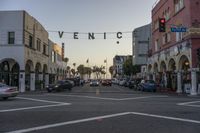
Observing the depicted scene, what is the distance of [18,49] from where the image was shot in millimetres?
45062

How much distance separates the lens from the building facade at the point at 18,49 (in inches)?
1768

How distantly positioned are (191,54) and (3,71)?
24.4m

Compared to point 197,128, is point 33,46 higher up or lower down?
higher up

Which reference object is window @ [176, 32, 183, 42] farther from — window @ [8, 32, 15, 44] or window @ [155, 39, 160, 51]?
window @ [8, 32, 15, 44]

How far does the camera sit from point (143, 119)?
47.0ft

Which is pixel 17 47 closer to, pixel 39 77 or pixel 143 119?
pixel 39 77

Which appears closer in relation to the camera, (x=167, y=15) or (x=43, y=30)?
(x=167, y=15)

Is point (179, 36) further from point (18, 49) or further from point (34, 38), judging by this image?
point (34, 38)

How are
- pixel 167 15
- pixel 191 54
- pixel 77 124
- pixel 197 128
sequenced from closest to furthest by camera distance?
1. pixel 197 128
2. pixel 77 124
3. pixel 191 54
4. pixel 167 15

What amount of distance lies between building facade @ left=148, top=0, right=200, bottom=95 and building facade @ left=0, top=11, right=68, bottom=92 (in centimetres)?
1891

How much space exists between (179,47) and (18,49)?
67.4 ft

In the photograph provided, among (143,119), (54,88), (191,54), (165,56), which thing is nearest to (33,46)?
(54,88)

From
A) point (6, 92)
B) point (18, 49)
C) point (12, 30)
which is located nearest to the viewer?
point (6, 92)

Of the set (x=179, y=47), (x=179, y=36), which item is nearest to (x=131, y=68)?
(x=179, y=36)
